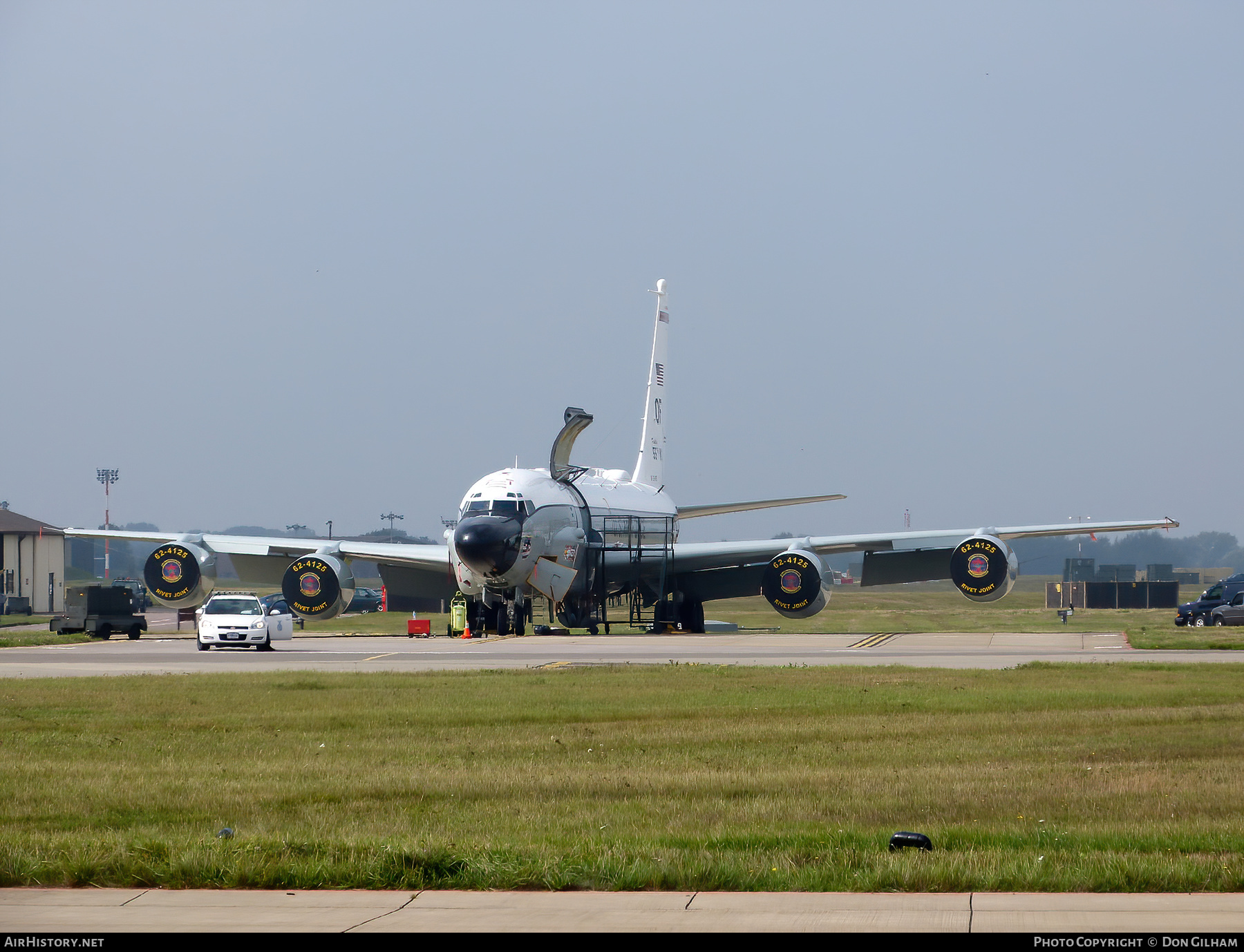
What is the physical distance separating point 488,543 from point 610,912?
32505mm

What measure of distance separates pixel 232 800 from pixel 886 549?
121 ft

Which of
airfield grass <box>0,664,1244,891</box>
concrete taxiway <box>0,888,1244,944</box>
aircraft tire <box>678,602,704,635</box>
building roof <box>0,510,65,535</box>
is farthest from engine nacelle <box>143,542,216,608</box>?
building roof <box>0,510,65,535</box>

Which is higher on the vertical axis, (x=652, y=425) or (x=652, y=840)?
(x=652, y=425)

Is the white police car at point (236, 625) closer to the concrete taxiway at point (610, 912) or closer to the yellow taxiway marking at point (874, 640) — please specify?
the yellow taxiway marking at point (874, 640)

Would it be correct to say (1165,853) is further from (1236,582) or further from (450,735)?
(1236,582)

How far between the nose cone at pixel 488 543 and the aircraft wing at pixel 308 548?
4.82 m

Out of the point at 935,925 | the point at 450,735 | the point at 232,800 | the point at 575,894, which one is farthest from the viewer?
the point at 450,735

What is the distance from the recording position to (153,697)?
19.8 m

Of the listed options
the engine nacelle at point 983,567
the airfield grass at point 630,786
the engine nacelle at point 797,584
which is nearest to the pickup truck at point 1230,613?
the engine nacelle at point 983,567

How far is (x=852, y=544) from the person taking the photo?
4550cm

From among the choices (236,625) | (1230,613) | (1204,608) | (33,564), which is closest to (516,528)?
(236,625)

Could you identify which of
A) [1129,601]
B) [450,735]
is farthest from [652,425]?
[450,735]

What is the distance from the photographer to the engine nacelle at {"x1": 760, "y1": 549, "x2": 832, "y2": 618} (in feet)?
140

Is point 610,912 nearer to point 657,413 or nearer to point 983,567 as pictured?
point 983,567
